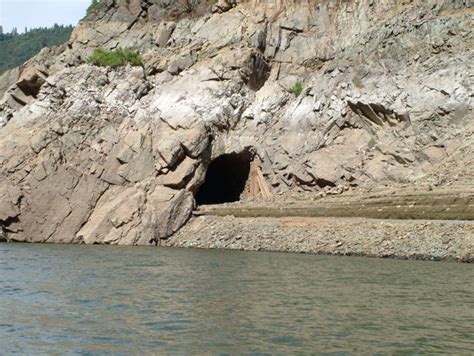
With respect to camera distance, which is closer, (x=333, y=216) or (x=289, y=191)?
(x=333, y=216)

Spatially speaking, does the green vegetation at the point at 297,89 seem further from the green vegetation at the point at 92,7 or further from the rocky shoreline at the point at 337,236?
the green vegetation at the point at 92,7

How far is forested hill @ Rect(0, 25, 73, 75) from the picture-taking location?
137250mm

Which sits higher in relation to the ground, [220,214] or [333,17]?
[333,17]

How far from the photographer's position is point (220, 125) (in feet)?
136

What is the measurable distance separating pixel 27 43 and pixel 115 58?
12077 centimetres

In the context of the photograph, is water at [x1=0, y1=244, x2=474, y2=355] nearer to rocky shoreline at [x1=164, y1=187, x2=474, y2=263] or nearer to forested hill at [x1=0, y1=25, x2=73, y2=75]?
rocky shoreline at [x1=164, y1=187, x2=474, y2=263]

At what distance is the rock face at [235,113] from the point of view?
3575cm

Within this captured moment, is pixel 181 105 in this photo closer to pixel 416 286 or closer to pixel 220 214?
pixel 220 214

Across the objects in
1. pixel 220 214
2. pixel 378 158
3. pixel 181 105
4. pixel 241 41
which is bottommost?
pixel 220 214

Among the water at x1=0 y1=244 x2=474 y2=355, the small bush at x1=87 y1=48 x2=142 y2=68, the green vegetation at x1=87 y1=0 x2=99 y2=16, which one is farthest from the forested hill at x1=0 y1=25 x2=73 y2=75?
the water at x1=0 y1=244 x2=474 y2=355

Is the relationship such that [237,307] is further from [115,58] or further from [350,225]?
[115,58]

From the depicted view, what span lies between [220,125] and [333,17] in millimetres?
11603

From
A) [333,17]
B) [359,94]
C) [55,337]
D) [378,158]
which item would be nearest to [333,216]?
[378,158]

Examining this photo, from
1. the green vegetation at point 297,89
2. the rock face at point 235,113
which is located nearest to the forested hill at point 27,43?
the rock face at point 235,113
